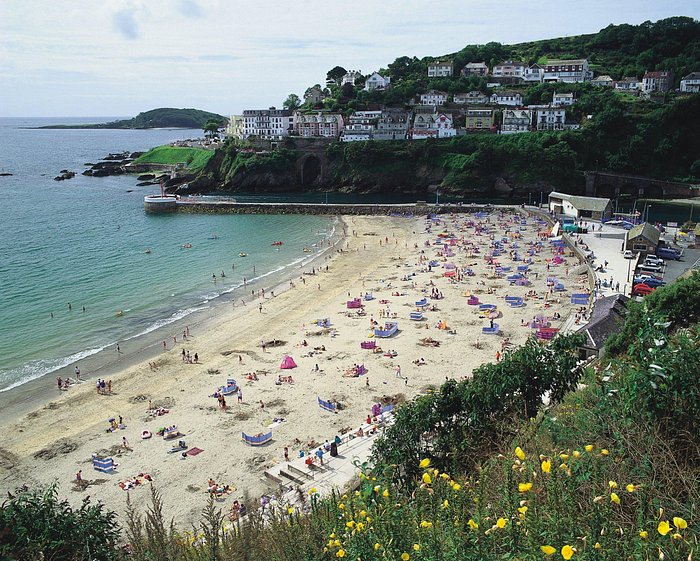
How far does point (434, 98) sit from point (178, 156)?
159 feet

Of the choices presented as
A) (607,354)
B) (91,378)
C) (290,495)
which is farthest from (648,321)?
(91,378)

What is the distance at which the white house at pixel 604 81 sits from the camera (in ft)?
287

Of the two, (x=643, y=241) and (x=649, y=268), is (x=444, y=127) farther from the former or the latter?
(x=649, y=268)

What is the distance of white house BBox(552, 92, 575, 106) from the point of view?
80031 mm

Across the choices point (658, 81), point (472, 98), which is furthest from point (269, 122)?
point (658, 81)

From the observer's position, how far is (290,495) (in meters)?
14.7

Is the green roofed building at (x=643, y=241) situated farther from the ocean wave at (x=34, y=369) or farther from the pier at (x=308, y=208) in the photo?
the ocean wave at (x=34, y=369)

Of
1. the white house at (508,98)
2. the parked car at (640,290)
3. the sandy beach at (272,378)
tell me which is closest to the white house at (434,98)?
the white house at (508,98)

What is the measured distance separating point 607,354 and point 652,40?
110366mm

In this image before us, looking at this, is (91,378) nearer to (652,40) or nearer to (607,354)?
(607,354)

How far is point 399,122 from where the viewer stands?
81625mm

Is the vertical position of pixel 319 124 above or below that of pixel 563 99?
below

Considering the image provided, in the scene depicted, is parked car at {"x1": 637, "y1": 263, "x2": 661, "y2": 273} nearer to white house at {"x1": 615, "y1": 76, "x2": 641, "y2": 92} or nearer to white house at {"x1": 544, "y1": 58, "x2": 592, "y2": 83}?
white house at {"x1": 615, "y1": 76, "x2": 641, "y2": 92}

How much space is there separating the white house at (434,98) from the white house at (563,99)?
1762cm
